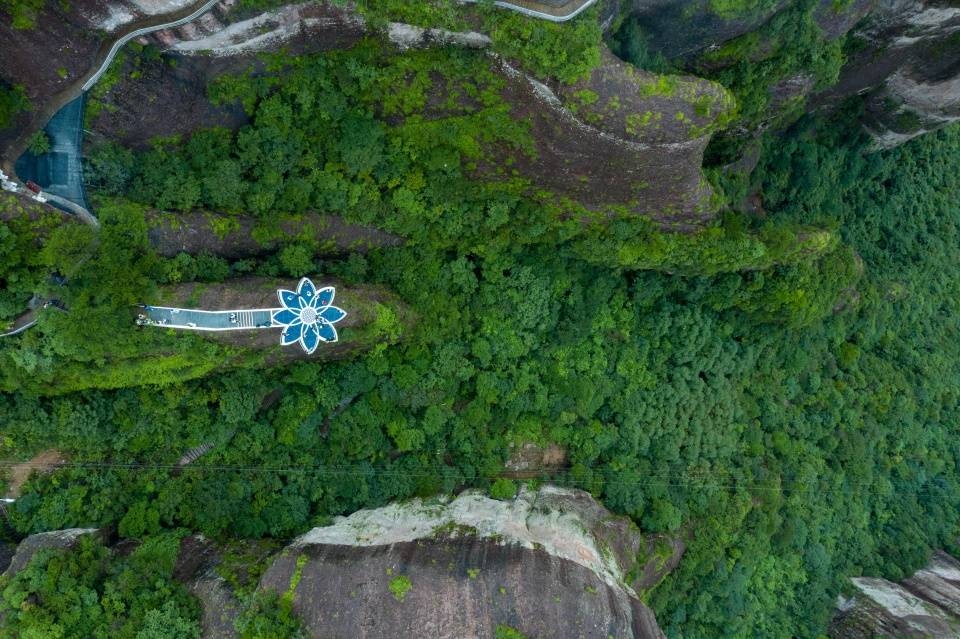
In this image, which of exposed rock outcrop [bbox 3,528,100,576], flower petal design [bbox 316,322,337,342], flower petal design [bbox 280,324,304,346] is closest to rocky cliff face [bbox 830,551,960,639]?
flower petal design [bbox 316,322,337,342]

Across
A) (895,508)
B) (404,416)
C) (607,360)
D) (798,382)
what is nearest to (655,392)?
(607,360)

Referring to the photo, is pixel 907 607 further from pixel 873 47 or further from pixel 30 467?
pixel 30 467

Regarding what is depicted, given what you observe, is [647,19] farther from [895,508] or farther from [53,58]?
[895,508]

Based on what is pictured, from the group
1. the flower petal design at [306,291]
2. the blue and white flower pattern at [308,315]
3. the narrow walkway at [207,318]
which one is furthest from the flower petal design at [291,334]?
the flower petal design at [306,291]

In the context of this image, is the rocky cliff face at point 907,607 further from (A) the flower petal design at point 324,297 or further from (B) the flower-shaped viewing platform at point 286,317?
(A) the flower petal design at point 324,297

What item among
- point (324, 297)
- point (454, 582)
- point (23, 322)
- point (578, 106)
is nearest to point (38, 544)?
point (23, 322)

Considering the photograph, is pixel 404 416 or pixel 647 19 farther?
pixel 404 416
